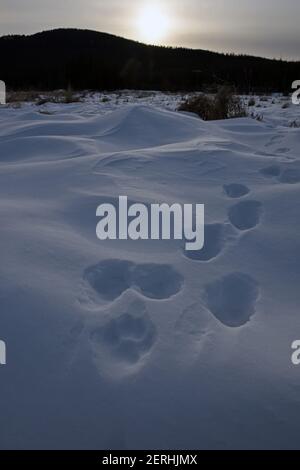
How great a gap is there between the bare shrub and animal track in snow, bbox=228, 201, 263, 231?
151 inches

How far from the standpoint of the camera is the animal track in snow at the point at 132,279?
4.57 ft

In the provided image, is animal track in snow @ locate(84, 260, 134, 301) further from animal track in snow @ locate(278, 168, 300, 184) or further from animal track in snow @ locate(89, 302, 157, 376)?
animal track in snow @ locate(278, 168, 300, 184)

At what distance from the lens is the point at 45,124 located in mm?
3928

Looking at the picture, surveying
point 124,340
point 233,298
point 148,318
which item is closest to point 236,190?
point 233,298

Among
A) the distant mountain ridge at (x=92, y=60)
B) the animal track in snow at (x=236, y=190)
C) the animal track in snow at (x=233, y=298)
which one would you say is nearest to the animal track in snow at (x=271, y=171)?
the animal track in snow at (x=236, y=190)

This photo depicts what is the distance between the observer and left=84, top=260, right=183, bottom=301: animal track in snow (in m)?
1.39

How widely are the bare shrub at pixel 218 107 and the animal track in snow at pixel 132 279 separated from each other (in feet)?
14.7

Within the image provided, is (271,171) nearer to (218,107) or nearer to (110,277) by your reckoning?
(110,277)

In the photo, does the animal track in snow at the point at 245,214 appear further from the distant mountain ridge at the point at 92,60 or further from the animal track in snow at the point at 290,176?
the distant mountain ridge at the point at 92,60

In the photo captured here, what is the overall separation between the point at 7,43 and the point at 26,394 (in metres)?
67.8

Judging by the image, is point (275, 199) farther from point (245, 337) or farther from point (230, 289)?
point (245, 337)

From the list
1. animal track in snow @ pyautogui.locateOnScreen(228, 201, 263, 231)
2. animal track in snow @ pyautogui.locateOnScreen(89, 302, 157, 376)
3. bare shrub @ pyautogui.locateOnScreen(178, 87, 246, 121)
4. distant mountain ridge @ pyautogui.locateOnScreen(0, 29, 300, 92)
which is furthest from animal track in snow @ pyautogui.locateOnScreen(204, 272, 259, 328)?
distant mountain ridge @ pyautogui.locateOnScreen(0, 29, 300, 92)

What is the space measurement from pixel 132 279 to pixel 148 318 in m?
0.22
